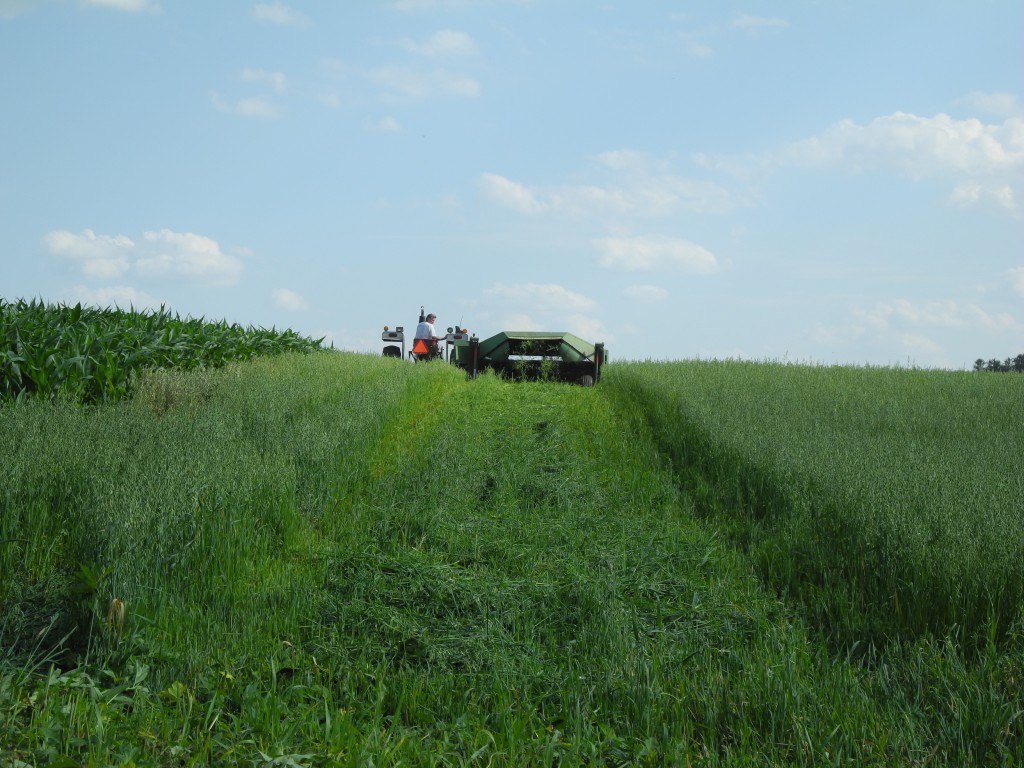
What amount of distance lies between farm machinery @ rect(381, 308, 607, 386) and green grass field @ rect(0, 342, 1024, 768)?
9906 millimetres

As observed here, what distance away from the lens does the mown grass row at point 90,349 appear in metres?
12.1

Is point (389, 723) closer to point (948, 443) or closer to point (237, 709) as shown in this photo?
point (237, 709)

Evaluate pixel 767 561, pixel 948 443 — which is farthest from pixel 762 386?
pixel 767 561

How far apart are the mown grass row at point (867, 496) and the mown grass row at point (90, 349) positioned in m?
8.10

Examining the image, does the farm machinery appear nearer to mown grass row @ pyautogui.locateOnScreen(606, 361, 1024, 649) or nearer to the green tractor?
the green tractor

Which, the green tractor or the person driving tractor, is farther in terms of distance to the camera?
the person driving tractor

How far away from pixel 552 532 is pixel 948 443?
19.2ft

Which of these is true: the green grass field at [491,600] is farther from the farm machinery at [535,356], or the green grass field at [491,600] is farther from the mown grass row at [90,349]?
the farm machinery at [535,356]

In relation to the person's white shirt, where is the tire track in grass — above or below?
below

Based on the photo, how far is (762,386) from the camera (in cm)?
1641

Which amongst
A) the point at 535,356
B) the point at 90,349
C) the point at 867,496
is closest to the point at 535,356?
the point at 535,356

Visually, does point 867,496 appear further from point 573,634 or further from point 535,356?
point 535,356

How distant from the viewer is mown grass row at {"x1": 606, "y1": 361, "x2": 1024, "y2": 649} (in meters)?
5.52

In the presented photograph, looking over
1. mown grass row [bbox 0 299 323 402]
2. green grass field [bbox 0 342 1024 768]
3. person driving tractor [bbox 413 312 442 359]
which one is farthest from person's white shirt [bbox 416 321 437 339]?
green grass field [bbox 0 342 1024 768]
